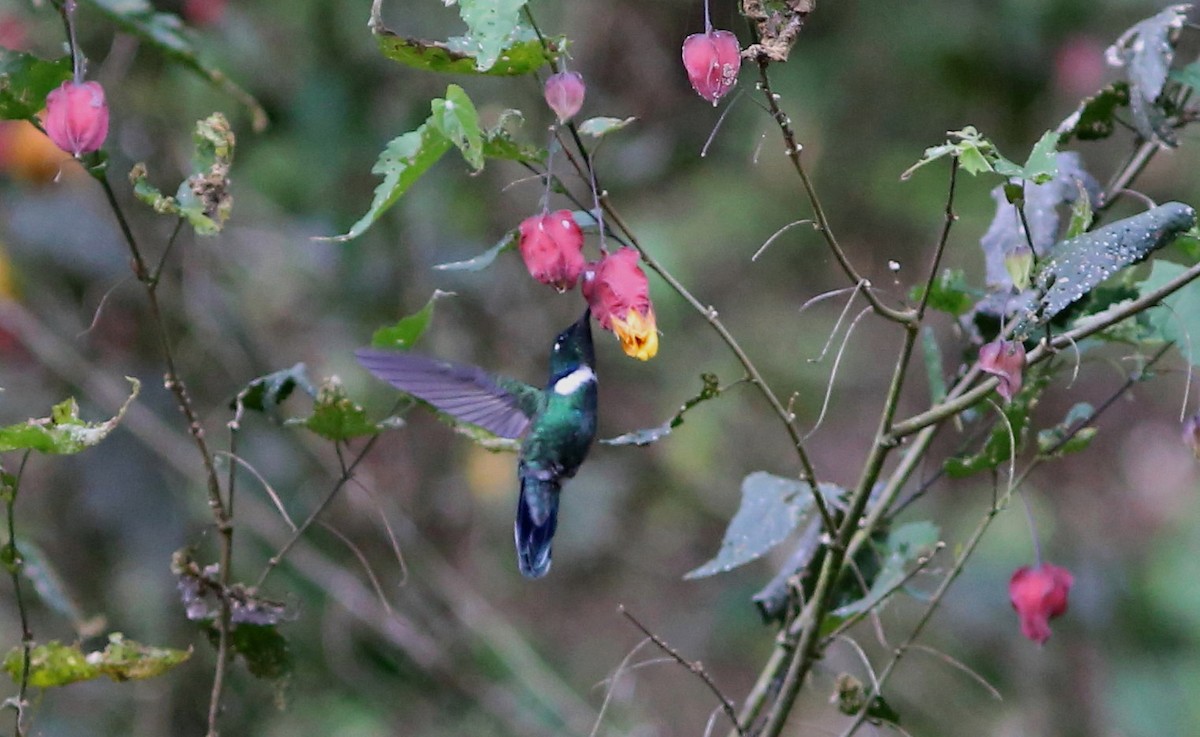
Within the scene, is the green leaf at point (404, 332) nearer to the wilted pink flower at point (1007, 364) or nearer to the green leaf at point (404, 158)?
the green leaf at point (404, 158)

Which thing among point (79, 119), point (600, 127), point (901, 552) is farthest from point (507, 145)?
point (901, 552)

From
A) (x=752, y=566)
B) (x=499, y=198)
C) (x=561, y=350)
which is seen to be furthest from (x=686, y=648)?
(x=561, y=350)

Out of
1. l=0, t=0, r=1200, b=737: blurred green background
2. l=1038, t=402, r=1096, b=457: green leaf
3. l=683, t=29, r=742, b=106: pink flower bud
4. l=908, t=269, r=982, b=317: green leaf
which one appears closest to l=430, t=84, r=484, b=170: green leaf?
l=683, t=29, r=742, b=106: pink flower bud

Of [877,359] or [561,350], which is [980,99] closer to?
[877,359]

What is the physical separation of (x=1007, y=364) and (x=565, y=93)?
0.35 meters

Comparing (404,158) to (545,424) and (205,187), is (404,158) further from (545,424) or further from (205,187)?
(545,424)

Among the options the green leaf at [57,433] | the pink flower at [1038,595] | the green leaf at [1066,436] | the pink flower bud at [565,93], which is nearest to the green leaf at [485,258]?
the pink flower bud at [565,93]

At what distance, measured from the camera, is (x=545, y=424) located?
1.28m

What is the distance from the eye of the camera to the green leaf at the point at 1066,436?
117 cm

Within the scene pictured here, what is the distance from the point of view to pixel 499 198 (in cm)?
285

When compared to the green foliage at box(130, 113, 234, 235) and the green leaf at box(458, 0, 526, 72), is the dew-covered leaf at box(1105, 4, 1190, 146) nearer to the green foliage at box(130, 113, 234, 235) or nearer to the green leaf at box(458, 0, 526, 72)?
the green leaf at box(458, 0, 526, 72)

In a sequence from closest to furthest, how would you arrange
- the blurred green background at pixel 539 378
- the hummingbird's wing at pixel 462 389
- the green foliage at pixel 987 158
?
the green foliage at pixel 987 158, the hummingbird's wing at pixel 462 389, the blurred green background at pixel 539 378

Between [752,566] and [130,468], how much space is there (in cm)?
148

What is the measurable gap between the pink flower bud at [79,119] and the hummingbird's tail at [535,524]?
495mm
